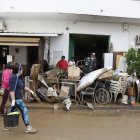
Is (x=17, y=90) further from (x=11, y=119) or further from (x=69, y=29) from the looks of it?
(x=69, y=29)

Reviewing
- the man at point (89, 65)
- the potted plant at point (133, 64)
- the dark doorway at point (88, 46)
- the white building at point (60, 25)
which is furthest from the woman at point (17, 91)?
the dark doorway at point (88, 46)

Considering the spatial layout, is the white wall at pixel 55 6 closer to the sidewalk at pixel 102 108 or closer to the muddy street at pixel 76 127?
the sidewalk at pixel 102 108

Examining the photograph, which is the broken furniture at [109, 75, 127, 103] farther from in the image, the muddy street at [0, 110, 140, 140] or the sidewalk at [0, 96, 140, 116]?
the muddy street at [0, 110, 140, 140]

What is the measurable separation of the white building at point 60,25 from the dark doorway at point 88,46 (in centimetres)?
6

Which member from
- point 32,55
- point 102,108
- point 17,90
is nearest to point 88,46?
point 32,55

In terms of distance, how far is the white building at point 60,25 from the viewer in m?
16.8

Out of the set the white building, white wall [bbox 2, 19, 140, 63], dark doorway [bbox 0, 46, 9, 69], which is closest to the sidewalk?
the white building

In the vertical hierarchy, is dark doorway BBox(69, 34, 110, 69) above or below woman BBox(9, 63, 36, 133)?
above

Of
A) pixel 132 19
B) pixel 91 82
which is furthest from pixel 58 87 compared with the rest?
pixel 132 19

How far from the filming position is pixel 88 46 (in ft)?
65.7

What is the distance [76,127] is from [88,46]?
10.5 metres

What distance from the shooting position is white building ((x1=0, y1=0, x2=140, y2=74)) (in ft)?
55.1

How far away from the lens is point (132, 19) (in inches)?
701

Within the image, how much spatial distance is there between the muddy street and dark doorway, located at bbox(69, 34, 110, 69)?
6.60m
